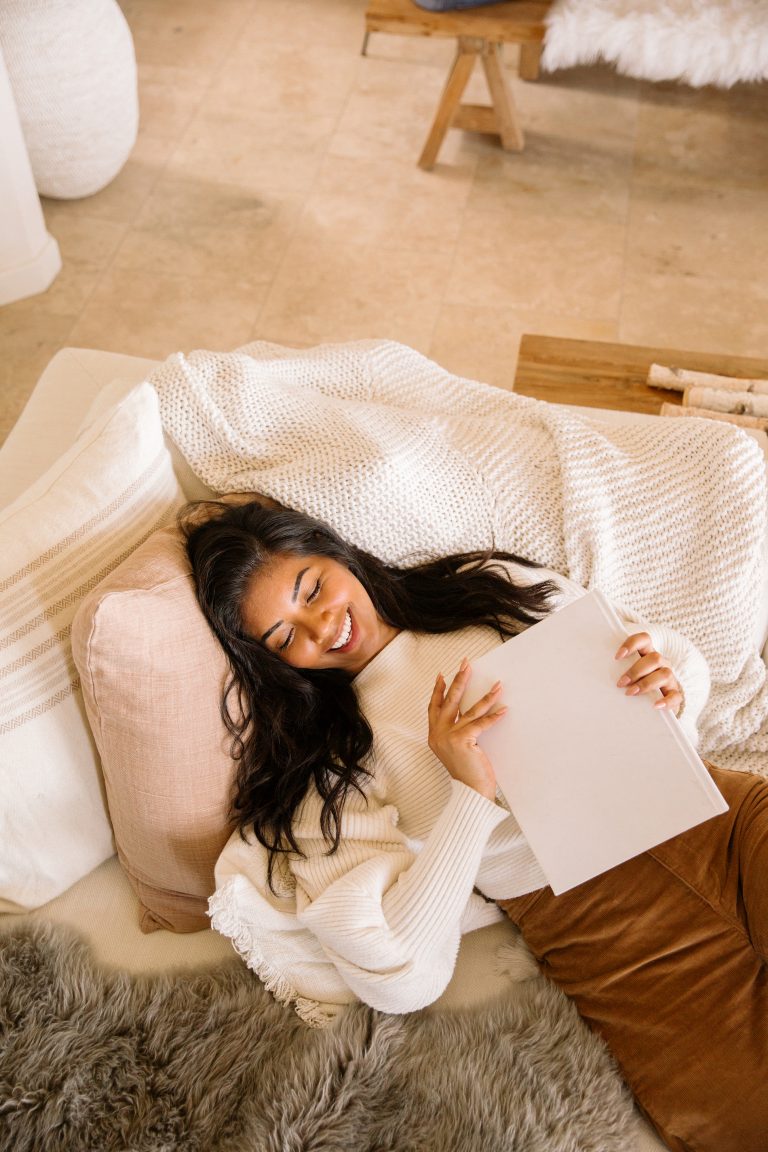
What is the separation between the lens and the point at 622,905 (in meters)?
1.31

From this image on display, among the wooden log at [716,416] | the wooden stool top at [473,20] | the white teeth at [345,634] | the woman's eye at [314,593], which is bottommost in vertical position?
the white teeth at [345,634]

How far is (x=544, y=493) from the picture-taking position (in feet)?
5.19

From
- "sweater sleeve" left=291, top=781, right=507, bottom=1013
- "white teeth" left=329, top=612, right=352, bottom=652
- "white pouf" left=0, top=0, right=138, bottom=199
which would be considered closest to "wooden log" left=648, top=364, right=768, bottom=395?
"white teeth" left=329, top=612, right=352, bottom=652

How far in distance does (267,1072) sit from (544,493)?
2.81ft

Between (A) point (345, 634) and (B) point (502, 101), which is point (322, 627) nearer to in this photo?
(A) point (345, 634)

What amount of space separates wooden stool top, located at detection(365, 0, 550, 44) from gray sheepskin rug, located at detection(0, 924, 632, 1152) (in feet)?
7.42

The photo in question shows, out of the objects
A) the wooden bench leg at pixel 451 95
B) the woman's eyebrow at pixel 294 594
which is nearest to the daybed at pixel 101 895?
the woman's eyebrow at pixel 294 594

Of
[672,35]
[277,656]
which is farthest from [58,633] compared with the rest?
[672,35]

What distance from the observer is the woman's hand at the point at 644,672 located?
4.04 ft

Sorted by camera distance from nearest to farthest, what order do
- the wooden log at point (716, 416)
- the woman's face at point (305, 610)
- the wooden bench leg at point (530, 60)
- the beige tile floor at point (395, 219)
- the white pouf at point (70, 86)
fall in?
the woman's face at point (305, 610)
the wooden log at point (716, 416)
the white pouf at point (70, 86)
the beige tile floor at point (395, 219)
the wooden bench leg at point (530, 60)

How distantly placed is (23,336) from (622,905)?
6.76 feet

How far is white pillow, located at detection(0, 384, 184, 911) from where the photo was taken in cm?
128

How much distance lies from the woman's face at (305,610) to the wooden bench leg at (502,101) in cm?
192

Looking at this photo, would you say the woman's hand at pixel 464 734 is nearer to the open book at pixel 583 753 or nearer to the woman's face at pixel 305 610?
the open book at pixel 583 753
